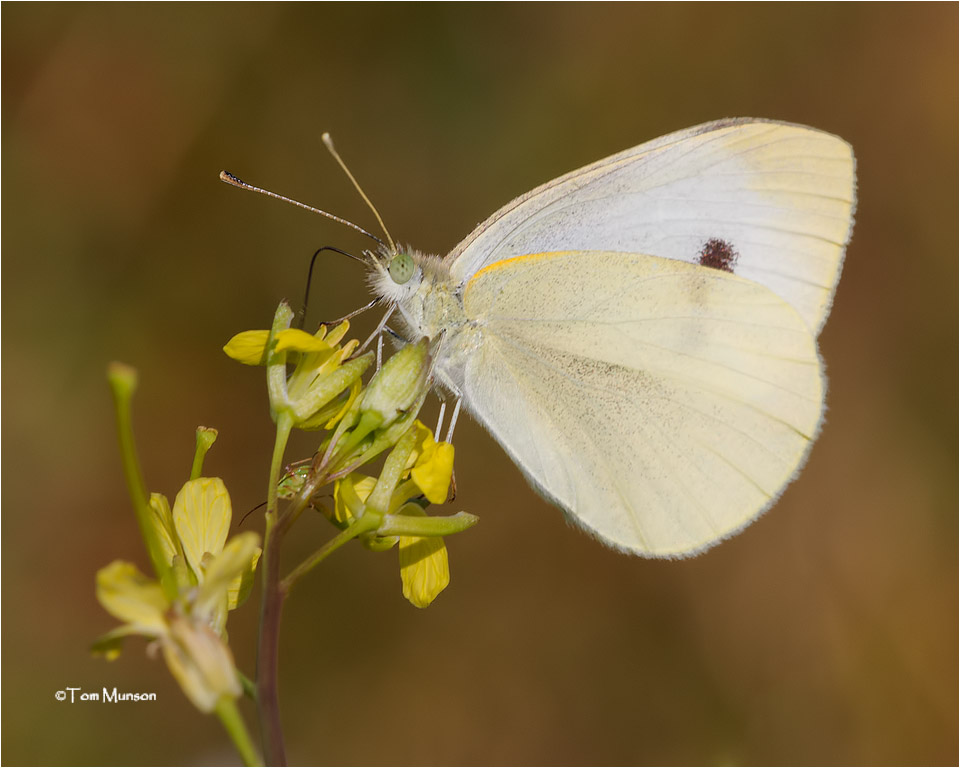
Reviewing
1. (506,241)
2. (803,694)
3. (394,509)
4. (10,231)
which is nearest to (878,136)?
(803,694)

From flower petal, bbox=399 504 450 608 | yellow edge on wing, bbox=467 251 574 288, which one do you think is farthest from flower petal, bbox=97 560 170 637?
yellow edge on wing, bbox=467 251 574 288

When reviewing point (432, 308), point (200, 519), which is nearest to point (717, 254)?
point (432, 308)

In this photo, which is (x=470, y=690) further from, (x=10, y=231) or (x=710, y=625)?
(x=10, y=231)

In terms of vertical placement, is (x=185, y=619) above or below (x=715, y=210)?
below

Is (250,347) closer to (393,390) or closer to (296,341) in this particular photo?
(296,341)

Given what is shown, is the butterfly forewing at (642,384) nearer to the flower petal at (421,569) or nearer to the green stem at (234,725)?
the flower petal at (421,569)

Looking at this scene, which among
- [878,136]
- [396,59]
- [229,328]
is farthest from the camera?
[878,136]

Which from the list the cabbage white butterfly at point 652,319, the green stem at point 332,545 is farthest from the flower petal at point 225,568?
the cabbage white butterfly at point 652,319
